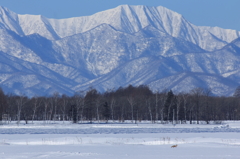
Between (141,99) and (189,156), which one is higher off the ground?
(141,99)

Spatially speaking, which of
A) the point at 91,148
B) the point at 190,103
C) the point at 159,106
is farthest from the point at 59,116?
the point at 91,148

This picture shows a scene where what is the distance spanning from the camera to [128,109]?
139875 millimetres

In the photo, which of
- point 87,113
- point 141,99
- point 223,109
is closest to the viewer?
point 87,113

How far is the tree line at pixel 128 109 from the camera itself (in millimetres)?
111250

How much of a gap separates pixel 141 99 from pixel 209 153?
353 feet

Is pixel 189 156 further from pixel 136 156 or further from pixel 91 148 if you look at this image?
pixel 91 148

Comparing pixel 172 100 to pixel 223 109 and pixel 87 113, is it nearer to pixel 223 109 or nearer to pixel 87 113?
pixel 87 113

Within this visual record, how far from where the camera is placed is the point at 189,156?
1229 inches

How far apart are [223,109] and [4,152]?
122833mm

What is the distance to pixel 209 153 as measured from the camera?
109 ft

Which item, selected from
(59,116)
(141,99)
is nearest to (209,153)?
(141,99)

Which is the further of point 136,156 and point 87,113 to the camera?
point 87,113

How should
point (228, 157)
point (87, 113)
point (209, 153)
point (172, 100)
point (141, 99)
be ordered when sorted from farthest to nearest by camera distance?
point (141, 99)
point (87, 113)
point (172, 100)
point (209, 153)
point (228, 157)

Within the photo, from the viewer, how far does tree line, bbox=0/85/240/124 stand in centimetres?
11125
